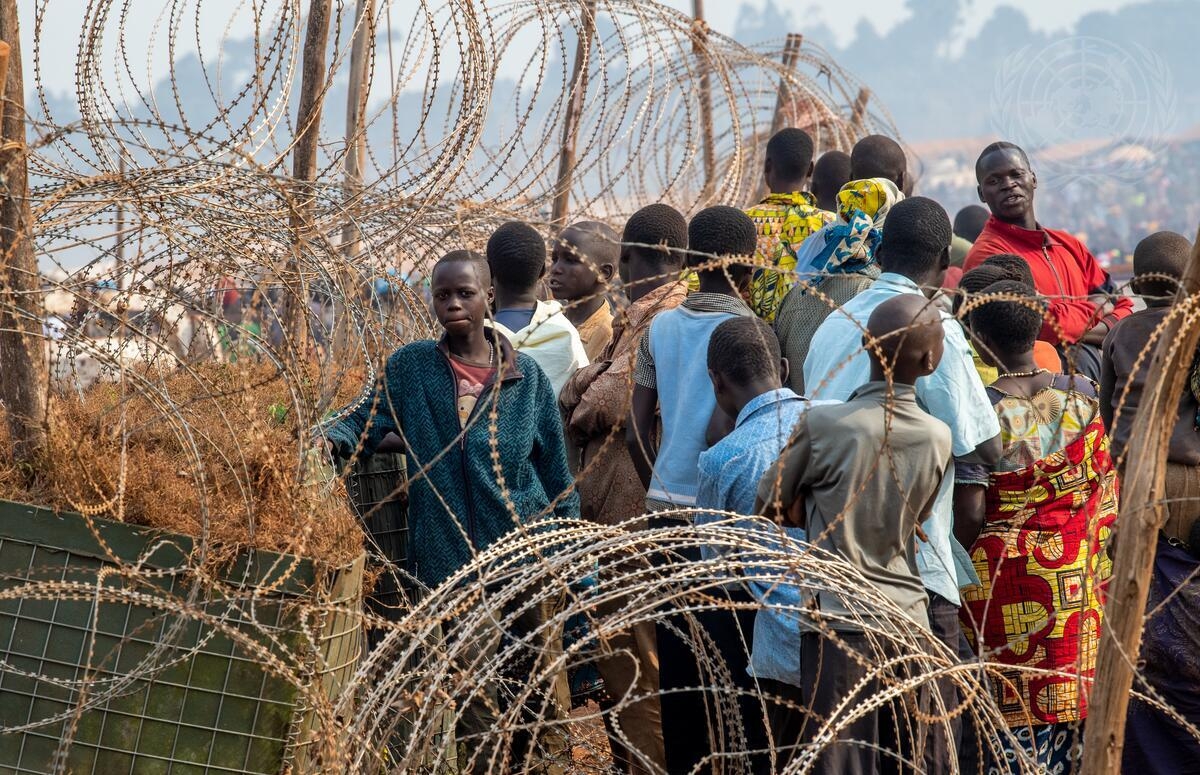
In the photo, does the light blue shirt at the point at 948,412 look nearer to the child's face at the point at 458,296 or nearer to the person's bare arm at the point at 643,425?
the person's bare arm at the point at 643,425

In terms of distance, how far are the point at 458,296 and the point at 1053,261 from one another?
8.49 feet

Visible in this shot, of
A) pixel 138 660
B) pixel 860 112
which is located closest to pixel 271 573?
pixel 138 660

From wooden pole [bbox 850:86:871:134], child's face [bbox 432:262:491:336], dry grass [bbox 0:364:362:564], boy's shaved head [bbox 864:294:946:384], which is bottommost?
dry grass [bbox 0:364:362:564]

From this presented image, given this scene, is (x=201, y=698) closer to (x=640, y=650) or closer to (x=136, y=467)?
(x=136, y=467)

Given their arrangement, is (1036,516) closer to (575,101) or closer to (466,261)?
(466,261)

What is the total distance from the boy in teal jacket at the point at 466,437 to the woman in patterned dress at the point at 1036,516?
4.32ft

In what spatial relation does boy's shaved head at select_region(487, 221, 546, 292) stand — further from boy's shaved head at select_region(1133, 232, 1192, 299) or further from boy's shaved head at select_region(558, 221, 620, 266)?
boy's shaved head at select_region(1133, 232, 1192, 299)

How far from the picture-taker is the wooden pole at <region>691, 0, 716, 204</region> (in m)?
7.72

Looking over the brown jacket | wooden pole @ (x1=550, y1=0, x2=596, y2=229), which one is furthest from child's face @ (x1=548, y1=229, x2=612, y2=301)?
wooden pole @ (x1=550, y1=0, x2=596, y2=229)

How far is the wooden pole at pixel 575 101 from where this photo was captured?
22.2 ft

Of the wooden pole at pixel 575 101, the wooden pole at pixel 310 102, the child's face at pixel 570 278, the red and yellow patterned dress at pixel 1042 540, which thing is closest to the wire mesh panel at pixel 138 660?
the wooden pole at pixel 310 102

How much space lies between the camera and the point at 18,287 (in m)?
3.54

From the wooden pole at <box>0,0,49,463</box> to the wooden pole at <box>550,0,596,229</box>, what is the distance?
3278 millimetres

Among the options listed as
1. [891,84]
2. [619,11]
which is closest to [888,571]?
[619,11]
